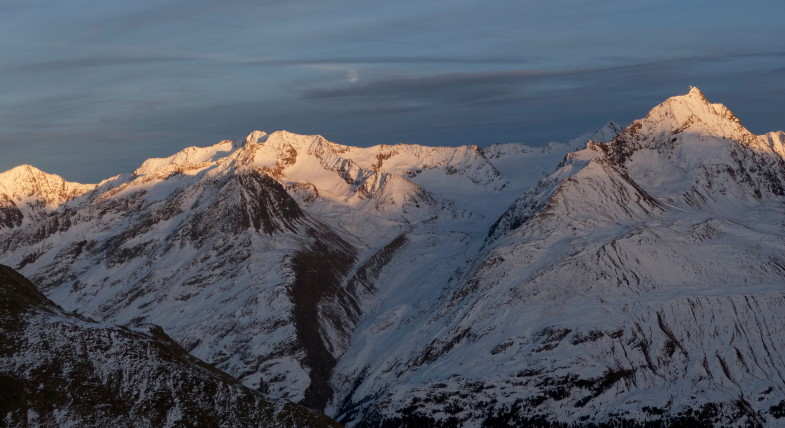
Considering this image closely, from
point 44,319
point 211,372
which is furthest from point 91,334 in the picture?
point 211,372

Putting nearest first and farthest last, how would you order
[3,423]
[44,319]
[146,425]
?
[3,423] < [146,425] < [44,319]

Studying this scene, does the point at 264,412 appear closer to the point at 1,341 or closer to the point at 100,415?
the point at 100,415

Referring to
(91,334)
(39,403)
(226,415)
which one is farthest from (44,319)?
(226,415)

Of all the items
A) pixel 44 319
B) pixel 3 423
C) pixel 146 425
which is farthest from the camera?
pixel 44 319

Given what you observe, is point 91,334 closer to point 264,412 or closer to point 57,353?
point 57,353

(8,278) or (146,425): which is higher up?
(8,278)

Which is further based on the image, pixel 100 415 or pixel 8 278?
pixel 8 278
